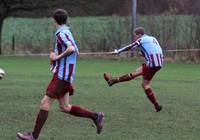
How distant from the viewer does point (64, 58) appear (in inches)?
339

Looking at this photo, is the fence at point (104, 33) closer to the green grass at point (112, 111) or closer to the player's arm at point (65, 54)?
the green grass at point (112, 111)

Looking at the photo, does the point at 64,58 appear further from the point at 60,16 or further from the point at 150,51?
the point at 150,51

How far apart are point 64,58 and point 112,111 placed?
144 inches

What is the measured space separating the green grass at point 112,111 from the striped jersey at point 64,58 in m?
0.96

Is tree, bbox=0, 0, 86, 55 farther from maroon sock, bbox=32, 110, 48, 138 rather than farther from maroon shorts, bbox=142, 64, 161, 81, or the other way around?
maroon sock, bbox=32, 110, 48, 138

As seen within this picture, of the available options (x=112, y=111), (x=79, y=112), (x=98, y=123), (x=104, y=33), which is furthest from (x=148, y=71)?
(x=104, y=33)

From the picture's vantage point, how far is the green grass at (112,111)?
9.38 metres

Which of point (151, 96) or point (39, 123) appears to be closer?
point (39, 123)

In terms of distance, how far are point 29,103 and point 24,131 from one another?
3.74m

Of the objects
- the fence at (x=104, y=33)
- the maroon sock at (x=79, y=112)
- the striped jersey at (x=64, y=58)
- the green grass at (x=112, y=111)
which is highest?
the striped jersey at (x=64, y=58)

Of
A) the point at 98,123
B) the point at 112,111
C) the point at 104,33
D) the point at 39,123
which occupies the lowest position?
the point at 104,33

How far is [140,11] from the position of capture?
162 feet

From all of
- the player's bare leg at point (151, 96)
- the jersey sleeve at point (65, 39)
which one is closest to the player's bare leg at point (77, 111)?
the jersey sleeve at point (65, 39)

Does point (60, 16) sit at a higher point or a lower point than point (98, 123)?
higher
